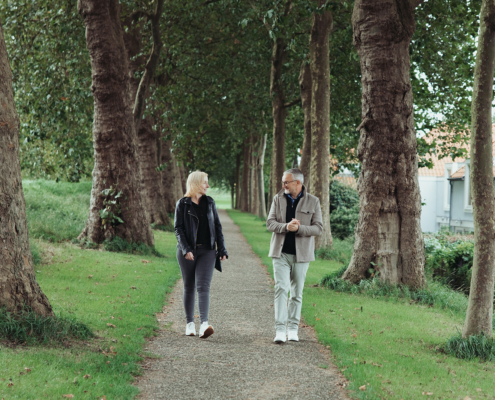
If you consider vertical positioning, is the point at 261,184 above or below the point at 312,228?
above

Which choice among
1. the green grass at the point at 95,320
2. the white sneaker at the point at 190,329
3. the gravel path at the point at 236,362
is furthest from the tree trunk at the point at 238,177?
the white sneaker at the point at 190,329

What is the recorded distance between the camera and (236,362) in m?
5.63

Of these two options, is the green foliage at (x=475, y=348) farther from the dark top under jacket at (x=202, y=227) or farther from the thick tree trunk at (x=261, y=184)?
the thick tree trunk at (x=261, y=184)

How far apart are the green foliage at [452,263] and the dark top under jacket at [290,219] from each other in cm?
712

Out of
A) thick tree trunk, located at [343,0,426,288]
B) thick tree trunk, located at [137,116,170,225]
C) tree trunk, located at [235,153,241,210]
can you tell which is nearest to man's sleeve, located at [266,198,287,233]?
thick tree trunk, located at [343,0,426,288]

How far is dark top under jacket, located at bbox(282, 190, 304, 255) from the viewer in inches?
258

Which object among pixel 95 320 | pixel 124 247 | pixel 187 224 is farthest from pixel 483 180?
pixel 124 247

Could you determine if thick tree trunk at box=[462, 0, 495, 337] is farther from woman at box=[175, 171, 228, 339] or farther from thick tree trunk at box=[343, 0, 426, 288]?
thick tree trunk at box=[343, 0, 426, 288]

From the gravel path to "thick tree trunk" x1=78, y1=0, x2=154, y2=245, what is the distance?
5.51 meters

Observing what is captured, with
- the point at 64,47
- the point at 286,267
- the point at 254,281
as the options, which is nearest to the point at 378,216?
the point at 254,281

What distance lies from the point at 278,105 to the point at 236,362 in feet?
58.4

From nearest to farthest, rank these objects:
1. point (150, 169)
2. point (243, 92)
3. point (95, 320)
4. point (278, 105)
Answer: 1. point (95, 320)
2. point (150, 169)
3. point (278, 105)
4. point (243, 92)

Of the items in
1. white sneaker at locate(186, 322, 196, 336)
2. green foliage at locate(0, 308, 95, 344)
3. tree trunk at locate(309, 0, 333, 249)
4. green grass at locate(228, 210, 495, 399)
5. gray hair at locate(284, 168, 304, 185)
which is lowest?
green grass at locate(228, 210, 495, 399)

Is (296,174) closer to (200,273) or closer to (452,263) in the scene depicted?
(200,273)
